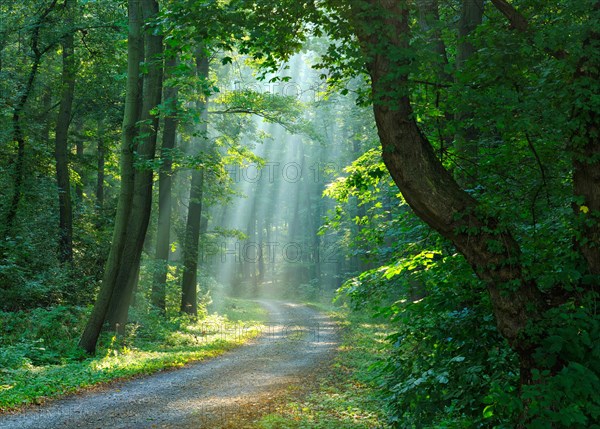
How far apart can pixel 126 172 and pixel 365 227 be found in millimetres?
6968

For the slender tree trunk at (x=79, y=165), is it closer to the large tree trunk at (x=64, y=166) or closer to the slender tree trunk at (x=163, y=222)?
the large tree trunk at (x=64, y=166)

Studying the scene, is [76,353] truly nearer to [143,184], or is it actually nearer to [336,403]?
[143,184]

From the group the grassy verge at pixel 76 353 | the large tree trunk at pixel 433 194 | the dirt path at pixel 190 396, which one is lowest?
the dirt path at pixel 190 396

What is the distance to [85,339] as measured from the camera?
12.8 metres

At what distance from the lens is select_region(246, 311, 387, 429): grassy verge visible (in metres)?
7.86

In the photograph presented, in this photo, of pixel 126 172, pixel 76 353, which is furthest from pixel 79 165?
pixel 76 353

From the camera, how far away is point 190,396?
9.73m

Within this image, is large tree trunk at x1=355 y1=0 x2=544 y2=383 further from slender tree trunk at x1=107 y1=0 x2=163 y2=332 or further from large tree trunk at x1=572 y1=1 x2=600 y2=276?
slender tree trunk at x1=107 y1=0 x2=163 y2=332

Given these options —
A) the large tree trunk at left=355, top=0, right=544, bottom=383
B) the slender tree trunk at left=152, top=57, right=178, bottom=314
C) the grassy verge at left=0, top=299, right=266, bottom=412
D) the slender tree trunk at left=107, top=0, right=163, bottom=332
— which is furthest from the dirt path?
the slender tree trunk at left=152, top=57, right=178, bottom=314

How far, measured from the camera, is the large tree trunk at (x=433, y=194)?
479cm

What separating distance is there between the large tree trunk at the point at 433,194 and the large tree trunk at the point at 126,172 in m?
9.30

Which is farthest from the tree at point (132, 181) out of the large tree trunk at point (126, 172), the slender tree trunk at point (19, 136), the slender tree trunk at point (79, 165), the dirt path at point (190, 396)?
the slender tree trunk at point (79, 165)

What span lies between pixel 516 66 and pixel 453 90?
1.99 ft

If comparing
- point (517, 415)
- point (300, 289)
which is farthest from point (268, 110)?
point (300, 289)
